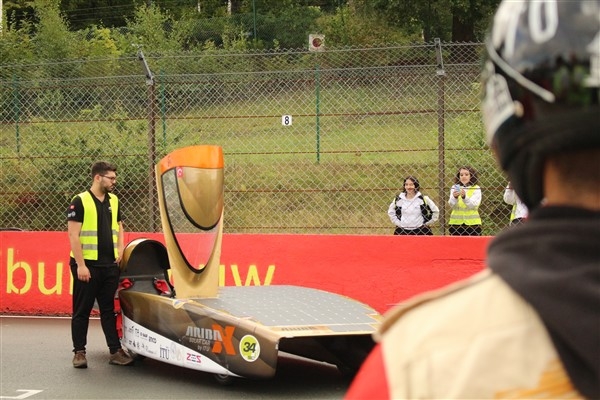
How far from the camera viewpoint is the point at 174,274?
28.2 ft

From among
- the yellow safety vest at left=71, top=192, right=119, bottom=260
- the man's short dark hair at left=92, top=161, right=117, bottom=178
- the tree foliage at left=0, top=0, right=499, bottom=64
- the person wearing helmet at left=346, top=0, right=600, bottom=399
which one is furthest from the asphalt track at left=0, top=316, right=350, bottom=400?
the tree foliage at left=0, top=0, right=499, bottom=64

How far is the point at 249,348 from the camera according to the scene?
755 cm

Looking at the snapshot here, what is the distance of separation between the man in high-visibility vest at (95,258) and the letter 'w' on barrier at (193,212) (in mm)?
581

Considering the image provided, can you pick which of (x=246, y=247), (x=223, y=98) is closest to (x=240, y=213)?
(x=223, y=98)

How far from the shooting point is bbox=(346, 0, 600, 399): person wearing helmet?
1.29m

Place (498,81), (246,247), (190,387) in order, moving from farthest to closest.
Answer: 1. (246,247)
2. (190,387)
3. (498,81)

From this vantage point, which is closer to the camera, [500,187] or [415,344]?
[415,344]

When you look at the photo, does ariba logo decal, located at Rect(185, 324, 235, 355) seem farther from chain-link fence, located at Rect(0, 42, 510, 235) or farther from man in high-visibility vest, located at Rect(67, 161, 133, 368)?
chain-link fence, located at Rect(0, 42, 510, 235)

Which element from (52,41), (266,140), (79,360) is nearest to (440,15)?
(52,41)

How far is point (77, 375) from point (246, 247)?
10.8ft

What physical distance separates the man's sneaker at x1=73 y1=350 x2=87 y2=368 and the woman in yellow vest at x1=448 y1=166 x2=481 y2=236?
190 inches

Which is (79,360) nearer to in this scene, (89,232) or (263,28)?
(89,232)

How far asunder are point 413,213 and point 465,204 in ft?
2.01

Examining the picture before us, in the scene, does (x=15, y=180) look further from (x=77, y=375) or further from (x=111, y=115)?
(x=77, y=375)
